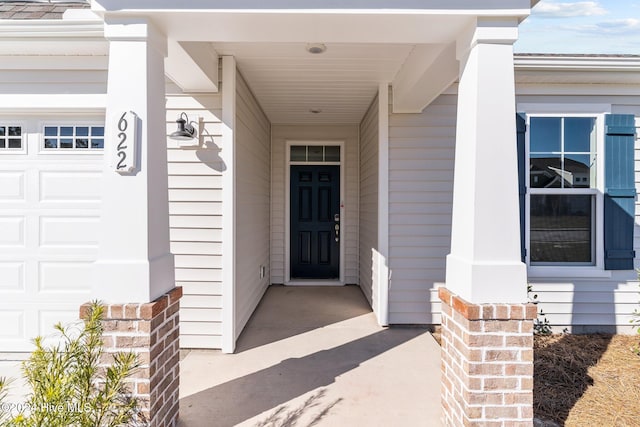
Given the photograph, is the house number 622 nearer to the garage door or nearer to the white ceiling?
the white ceiling

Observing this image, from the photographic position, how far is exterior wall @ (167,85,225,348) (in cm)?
309

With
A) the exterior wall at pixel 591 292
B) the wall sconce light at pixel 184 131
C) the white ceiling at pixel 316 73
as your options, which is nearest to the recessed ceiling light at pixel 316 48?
the white ceiling at pixel 316 73

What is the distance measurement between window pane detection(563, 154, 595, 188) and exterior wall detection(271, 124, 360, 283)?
8.71 ft

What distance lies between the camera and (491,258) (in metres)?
1.77

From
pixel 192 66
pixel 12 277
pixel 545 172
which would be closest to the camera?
pixel 192 66

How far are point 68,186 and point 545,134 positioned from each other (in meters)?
4.58

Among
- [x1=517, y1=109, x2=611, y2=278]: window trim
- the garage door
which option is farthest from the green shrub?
[x1=517, y1=109, x2=611, y2=278]: window trim

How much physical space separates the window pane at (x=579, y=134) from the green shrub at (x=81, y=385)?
4.19m

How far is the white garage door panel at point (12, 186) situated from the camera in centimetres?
305

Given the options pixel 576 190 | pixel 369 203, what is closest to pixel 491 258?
pixel 576 190

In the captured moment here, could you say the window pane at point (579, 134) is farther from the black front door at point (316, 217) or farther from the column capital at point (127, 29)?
the column capital at point (127, 29)

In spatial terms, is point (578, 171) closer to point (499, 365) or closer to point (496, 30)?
point (496, 30)

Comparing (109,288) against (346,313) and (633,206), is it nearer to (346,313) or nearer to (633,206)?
(346,313)

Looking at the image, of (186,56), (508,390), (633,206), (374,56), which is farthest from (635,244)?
(186,56)
